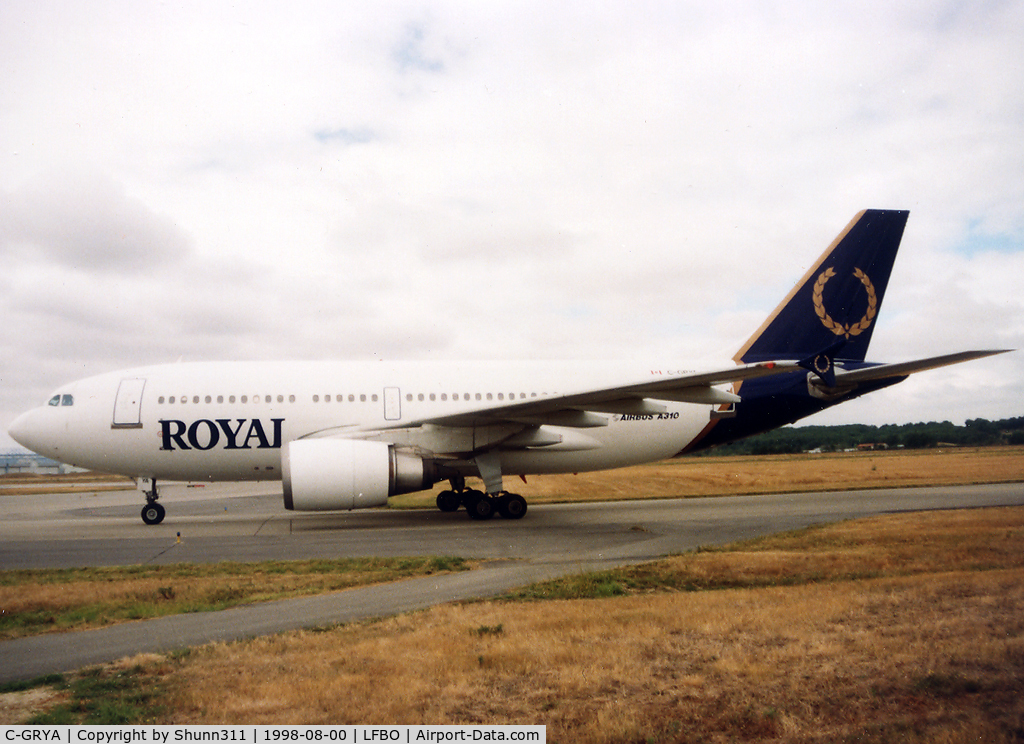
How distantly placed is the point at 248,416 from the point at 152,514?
3463 mm

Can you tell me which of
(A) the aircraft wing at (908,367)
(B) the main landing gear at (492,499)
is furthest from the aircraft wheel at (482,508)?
(A) the aircraft wing at (908,367)

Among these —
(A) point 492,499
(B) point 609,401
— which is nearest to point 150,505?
(A) point 492,499

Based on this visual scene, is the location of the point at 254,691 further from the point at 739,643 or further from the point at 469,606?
the point at 739,643

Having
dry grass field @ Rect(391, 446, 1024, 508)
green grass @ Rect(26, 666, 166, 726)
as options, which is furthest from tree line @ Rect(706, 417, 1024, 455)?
green grass @ Rect(26, 666, 166, 726)

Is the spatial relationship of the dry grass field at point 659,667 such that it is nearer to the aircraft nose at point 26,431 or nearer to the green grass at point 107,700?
A: the green grass at point 107,700

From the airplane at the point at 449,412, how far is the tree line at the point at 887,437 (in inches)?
92.3

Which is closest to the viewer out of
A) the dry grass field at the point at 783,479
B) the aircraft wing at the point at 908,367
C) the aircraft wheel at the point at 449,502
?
the aircraft wing at the point at 908,367

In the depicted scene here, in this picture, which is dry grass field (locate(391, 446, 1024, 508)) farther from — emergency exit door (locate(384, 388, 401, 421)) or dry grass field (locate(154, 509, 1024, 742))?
dry grass field (locate(154, 509, 1024, 742))

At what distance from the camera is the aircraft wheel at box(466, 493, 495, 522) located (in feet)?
48.2

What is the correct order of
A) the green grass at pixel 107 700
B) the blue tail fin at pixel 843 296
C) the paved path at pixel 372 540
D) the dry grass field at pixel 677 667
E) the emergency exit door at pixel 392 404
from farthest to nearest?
the blue tail fin at pixel 843 296 → the emergency exit door at pixel 392 404 → the paved path at pixel 372 540 → the green grass at pixel 107 700 → the dry grass field at pixel 677 667

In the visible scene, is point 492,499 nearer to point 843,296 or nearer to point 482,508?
point 482,508

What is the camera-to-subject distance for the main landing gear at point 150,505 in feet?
50.8

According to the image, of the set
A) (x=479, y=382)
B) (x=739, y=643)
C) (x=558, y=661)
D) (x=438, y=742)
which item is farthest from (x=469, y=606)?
(x=479, y=382)

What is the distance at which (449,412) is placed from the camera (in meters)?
15.6
